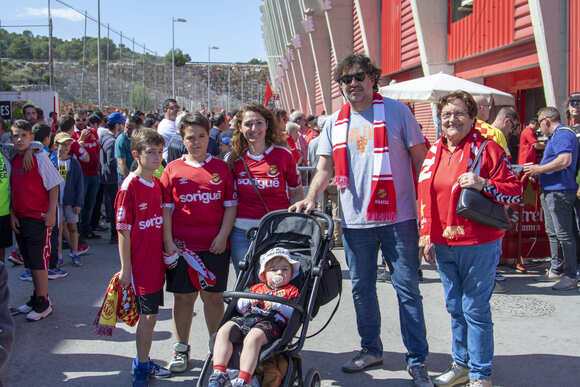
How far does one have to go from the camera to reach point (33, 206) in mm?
5668

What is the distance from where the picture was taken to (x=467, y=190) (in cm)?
367

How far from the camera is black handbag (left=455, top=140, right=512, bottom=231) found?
364 cm

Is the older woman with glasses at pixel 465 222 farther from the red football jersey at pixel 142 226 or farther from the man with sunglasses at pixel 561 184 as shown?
the man with sunglasses at pixel 561 184

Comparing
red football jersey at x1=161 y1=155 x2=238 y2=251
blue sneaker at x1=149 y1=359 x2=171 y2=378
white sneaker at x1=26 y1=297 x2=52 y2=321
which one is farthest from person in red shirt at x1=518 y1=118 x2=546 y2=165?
white sneaker at x1=26 y1=297 x2=52 y2=321

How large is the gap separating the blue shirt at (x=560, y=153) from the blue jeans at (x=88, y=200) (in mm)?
7423

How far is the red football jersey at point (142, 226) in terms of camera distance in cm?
405

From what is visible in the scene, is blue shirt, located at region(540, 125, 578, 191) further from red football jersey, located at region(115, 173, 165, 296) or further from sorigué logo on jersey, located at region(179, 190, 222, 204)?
red football jersey, located at region(115, 173, 165, 296)

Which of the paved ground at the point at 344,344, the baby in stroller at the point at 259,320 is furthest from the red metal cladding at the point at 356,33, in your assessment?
the baby in stroller at the point at 259,320

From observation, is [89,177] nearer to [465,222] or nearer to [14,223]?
[14,223]

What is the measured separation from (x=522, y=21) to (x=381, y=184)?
750cm

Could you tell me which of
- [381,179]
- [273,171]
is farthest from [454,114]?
[273,171]

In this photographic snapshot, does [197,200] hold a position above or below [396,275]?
above

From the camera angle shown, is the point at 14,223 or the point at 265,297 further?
the point at 14,223

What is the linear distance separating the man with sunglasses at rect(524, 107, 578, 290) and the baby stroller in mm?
3913
